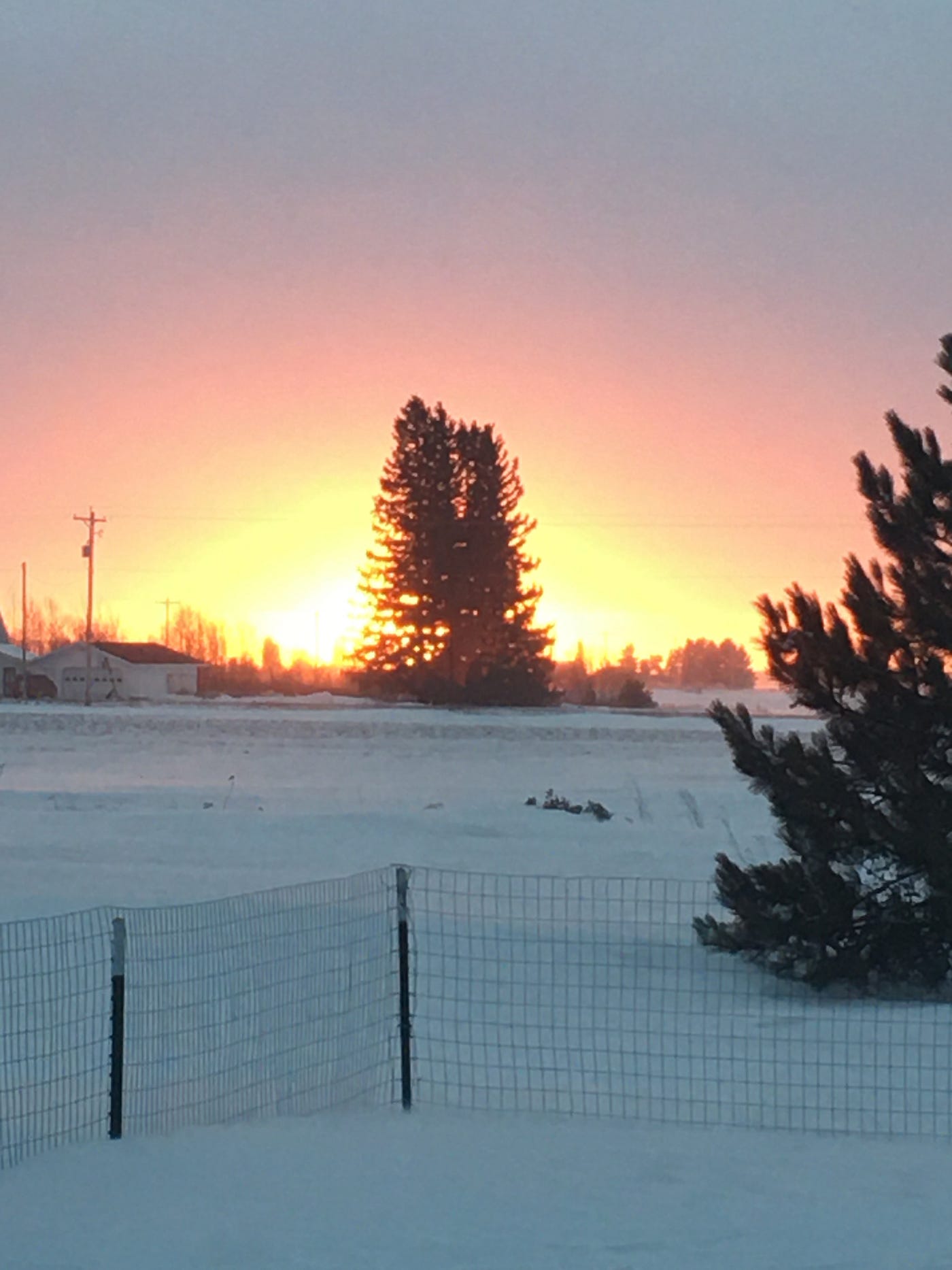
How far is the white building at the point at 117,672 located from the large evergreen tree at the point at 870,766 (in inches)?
2802

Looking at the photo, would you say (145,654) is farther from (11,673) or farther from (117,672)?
(11,673)

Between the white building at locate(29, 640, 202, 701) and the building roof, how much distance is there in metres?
0.04

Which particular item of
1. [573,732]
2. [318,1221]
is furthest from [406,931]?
[573,732]

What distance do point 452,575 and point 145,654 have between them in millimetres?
25222

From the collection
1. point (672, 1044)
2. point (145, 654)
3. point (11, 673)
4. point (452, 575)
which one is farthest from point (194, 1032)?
point (11, 673)

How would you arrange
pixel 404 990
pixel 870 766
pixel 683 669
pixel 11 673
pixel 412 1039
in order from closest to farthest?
1. pixel 404 990
2. pixel 412 1039
3. pixel 870 766
4. pixel 11 673
5. pixel 683 669

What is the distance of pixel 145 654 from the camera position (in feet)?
282

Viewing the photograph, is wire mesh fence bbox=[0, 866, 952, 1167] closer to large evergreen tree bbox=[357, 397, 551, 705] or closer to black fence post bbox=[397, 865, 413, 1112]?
black fence post bbox=[397, 865, 413, 1112]

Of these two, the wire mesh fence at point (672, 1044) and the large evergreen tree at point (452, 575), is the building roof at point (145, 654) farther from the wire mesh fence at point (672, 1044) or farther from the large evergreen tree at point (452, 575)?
the wire mesh fence at point (672, 1044)

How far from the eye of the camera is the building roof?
275ft

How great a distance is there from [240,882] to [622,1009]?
7716mm

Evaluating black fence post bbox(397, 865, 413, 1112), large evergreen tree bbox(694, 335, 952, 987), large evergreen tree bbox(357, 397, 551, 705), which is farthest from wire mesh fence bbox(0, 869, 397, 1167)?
large evergreen tree bbox(357, 397, 551, 705)

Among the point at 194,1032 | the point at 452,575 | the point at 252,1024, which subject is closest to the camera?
the point at 194,1032

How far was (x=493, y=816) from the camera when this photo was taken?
2522cm
